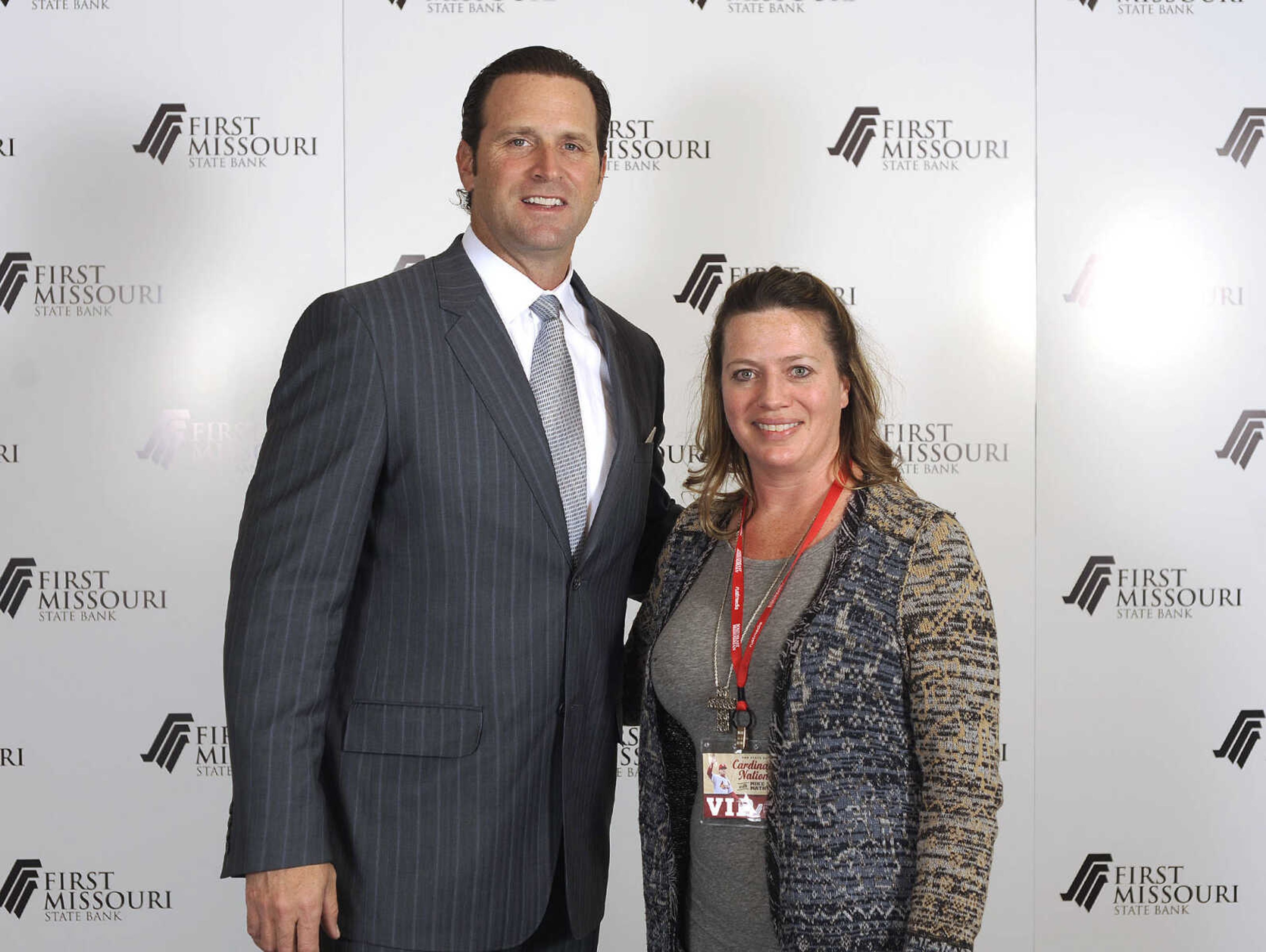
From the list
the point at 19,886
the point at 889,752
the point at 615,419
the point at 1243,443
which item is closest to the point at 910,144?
the point at 1243,443

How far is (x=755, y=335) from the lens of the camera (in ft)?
6.06

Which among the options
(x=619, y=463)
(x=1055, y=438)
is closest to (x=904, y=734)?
(x=619, y=463)

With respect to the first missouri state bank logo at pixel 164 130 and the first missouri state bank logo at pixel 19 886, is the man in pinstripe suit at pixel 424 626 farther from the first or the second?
the first missouri state bank logo at pixel 19 886

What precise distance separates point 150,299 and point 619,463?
200 cm

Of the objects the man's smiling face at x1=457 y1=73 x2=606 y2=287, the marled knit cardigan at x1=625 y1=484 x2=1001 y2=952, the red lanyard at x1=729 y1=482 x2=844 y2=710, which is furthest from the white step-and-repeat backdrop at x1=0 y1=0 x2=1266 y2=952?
the marled knit cardigan at x1=625 y1=484 x2=1001 y2=952

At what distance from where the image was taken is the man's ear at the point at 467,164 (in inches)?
80.2

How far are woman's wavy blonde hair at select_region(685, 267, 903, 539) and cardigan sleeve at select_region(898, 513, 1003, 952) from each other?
0.29 m

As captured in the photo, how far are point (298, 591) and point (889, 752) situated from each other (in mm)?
956

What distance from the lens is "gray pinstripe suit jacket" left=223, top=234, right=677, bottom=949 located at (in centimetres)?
165

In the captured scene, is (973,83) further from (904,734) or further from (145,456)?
(145,456)

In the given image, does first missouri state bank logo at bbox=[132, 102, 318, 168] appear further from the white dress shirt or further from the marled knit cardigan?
the marled knit cardigan

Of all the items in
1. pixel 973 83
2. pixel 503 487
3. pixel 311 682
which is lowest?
pixel 311 682

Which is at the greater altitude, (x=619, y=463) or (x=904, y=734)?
(x=619, y=463)

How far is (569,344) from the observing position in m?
1.99
